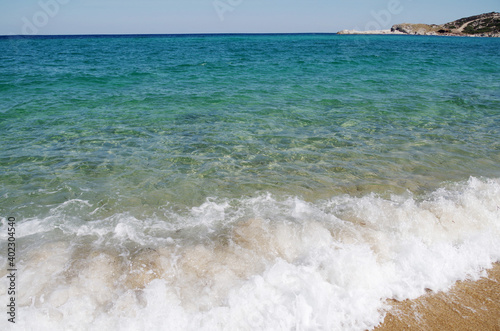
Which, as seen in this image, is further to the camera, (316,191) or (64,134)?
(64,134)

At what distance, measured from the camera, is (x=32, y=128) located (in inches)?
428

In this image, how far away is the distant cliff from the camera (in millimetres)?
108100

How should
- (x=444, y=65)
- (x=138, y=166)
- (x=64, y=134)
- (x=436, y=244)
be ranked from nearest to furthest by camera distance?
(x=436, y=244)
(x=138, y=166)
(x=64, y=134)
(x=444, y=65)

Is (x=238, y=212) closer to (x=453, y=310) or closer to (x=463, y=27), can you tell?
(x=453, y=310)

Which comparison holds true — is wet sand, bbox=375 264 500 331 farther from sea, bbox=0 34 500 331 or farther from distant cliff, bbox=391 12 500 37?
distant cliff, bbox=391 12 500 37

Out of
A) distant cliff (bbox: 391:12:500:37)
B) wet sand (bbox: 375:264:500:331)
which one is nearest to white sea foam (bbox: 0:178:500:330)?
wet sand (bbox: 375:264:500:331)

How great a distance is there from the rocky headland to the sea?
127 meters

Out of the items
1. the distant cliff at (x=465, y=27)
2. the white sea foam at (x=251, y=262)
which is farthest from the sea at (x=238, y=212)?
the distant cliff at (x=465, y=27)

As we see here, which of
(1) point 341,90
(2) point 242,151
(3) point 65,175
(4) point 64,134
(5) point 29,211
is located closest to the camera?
(5) point 29,211

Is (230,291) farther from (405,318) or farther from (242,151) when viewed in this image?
(242,151)

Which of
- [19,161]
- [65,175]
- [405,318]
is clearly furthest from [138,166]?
[405,318]

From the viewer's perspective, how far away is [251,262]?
4.86 metres

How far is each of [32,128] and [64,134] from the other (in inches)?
61.9

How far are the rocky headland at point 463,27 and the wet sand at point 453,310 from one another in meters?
132
